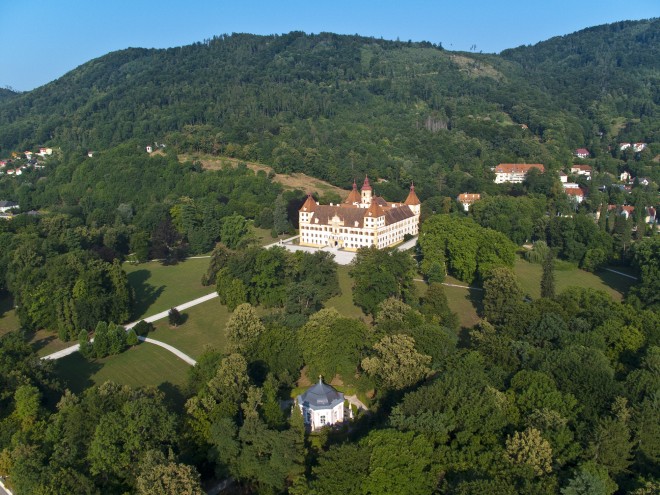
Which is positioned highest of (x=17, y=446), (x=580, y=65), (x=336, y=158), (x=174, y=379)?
(x=580, y=65)

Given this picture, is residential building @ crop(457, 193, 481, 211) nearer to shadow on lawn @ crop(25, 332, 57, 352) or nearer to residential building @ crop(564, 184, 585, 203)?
residential building @ crop(564, 184, 585, 203)

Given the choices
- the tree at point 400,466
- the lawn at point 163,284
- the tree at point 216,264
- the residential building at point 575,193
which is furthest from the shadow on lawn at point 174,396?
the residential building at point 575,193

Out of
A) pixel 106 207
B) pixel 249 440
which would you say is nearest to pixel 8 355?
pixel 249 440

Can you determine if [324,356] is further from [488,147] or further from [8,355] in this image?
[488,147]

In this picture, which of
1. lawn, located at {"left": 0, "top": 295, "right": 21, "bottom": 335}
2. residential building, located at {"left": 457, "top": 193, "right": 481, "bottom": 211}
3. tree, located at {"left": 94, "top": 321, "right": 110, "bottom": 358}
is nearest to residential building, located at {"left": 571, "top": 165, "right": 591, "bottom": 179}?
residential building, located at {"left": 457, "top": 193, "right": 481, "bottom": 211}

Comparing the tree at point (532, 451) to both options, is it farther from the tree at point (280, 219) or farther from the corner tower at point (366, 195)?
the tree at point (280, 219)

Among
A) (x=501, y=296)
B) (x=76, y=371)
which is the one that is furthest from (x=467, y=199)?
(x=76, y=371)
